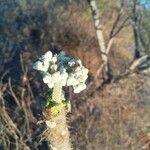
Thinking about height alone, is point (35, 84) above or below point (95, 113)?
above

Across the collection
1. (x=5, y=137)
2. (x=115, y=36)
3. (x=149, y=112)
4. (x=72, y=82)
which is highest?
(x=72, y=82)

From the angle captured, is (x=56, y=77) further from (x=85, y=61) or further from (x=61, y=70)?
(x=85, y=61)

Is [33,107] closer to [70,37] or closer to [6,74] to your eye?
[6,74]

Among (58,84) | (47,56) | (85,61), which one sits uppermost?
(47,56)

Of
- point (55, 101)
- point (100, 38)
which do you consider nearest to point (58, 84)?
point (55, 101)

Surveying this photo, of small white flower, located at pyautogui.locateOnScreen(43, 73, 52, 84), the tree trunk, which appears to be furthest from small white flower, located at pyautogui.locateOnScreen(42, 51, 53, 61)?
the tree trunk

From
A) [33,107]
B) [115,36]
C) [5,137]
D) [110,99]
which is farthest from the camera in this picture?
[115,36]

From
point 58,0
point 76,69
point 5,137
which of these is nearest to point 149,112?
point 58,0
